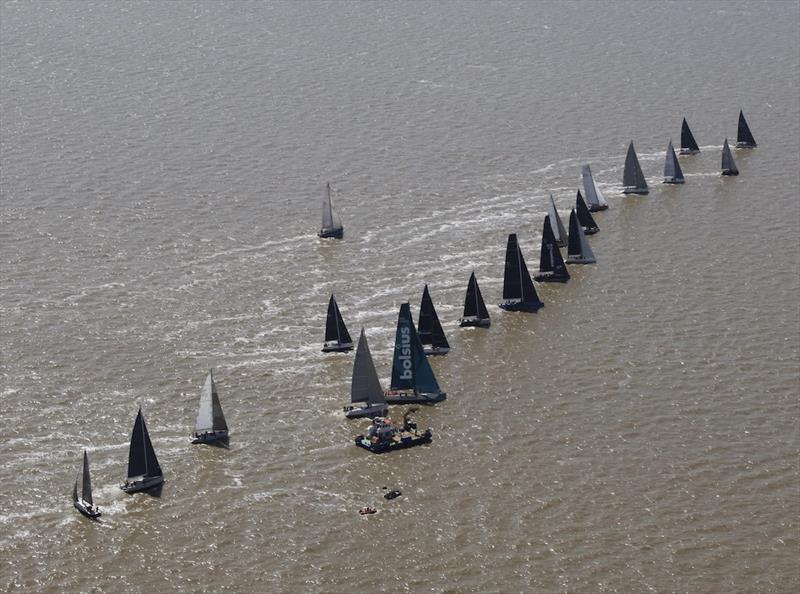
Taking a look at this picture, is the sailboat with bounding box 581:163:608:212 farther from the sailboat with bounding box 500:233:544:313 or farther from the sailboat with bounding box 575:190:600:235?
the sailboat with bounding box 500:233:544:313

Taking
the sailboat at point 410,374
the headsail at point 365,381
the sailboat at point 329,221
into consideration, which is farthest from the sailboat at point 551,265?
the headsail at point 365,381

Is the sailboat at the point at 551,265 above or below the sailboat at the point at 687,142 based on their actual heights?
below

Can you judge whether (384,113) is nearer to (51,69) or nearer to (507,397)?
(51,69)

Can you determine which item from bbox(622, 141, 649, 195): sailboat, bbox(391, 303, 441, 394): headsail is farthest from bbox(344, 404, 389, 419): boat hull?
bbox(622, 141, 649, 195): sailboat

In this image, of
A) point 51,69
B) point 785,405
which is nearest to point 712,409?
point 785,405

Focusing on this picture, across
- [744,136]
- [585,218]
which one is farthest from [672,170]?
[585,218]

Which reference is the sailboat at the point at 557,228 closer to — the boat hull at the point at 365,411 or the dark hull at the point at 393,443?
the boat hull at the point at 365,411
